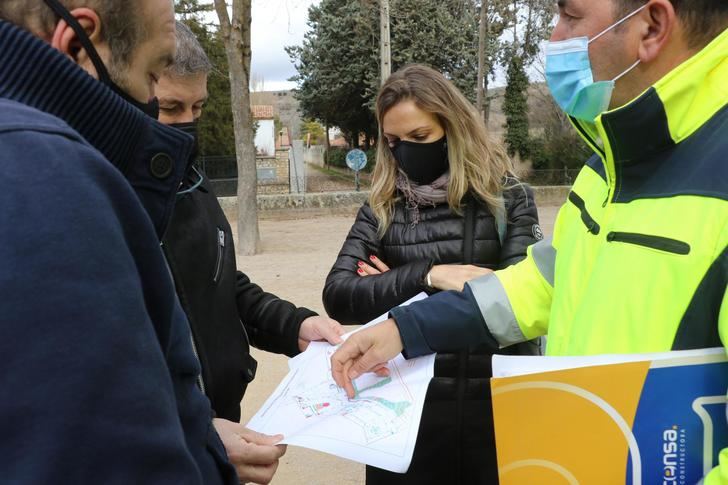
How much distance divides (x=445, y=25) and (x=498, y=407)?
22423 millimetres

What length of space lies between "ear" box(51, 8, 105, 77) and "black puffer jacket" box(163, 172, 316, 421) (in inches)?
33.8

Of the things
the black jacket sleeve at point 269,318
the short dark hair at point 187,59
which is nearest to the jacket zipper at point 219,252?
the black jacket sleeve at point 269,318

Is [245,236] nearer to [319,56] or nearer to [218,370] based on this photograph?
[218,370]

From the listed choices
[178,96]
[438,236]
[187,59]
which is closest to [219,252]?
[178,96]

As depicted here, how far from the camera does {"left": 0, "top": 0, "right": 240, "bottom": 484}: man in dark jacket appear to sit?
682mm

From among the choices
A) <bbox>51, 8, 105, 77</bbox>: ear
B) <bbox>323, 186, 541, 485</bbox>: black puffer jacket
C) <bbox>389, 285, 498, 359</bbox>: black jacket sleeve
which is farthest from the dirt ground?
<bbox>51, 8, 105, 77</bbox>: ear

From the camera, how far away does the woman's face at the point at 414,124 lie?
8.27 feet

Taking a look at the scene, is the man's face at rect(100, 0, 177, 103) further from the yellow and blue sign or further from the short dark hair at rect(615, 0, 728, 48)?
the short dark hair at rect(615, 0, 728, 48)

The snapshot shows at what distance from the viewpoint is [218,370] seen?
1.91 m

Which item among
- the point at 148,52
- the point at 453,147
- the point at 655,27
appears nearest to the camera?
the point at 148,52

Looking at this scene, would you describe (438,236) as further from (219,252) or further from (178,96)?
(178,96)

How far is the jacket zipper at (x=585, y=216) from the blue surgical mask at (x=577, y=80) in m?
0.20

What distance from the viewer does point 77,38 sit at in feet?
2.96

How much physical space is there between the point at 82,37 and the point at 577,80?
110cm
